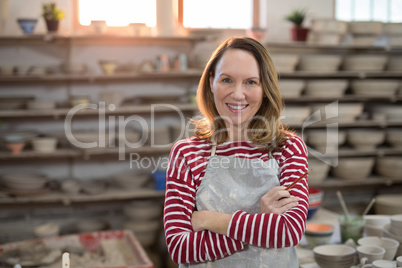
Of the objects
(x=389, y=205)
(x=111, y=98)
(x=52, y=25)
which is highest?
(x=52, y=25)

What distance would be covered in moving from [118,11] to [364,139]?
2927mm

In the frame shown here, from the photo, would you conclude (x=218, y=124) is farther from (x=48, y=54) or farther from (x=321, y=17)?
(x=321, y=17)

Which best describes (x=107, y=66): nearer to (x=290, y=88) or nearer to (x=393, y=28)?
(x=290, y=88)

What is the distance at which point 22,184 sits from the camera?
4.06m

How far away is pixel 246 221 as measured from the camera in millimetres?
1362

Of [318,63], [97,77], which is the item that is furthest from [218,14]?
[97,77]

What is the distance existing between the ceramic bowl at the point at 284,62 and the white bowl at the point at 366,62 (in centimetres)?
68

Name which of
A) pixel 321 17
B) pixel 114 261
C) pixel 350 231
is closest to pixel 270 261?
pixel 350 231

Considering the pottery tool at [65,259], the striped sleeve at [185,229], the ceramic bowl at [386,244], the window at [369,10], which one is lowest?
the ceramic bowl at [386,244]

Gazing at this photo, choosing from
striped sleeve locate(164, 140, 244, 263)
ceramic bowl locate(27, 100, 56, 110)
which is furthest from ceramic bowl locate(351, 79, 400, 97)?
striped sleeve locate(164, 140, 244, 263)

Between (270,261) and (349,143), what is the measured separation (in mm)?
3769

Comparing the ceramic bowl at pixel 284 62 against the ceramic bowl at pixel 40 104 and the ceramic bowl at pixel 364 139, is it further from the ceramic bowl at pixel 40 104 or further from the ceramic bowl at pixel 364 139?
the ceramic bowl at pixel 40 104

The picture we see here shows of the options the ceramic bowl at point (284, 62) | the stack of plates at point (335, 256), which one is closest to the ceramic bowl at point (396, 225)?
the stack of plates at point (335, 256)

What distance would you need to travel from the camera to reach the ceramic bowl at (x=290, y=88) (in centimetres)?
459
